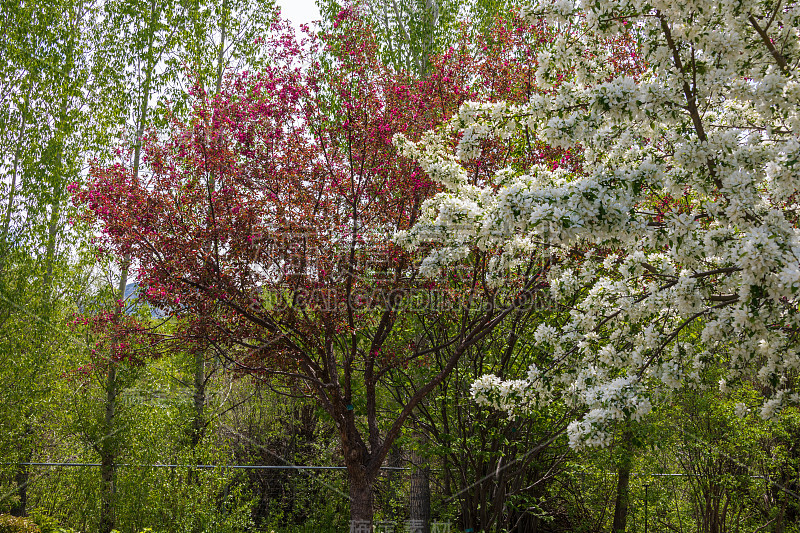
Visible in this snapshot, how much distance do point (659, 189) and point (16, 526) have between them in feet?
27.8

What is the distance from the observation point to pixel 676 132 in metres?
3.21

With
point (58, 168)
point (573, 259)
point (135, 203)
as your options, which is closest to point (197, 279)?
point (135, 203)

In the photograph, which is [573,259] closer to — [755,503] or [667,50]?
[667,50]

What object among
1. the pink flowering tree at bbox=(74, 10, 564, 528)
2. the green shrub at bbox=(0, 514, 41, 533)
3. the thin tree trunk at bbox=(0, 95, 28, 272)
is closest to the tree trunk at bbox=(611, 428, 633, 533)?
the pink flowering tree at bbox=(74, 10, 564, 528)

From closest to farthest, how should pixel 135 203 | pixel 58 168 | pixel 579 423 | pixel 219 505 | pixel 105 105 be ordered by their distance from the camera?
pixel 579 423 < pixel 135 203 < pixel 219 505 < pixel 58 168 < pixel 105 105

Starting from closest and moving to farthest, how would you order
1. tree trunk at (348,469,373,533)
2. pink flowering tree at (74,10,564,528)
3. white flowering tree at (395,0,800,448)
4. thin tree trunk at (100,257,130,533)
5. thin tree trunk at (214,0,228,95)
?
white flowering tree at (395,0,800,448) < pink flowering tree at (74,10,564,528) < tree trunk at (348,469,373,533) < thin tree trunk at (100,257,130,533) < thin tree trunk at (214,0,228,95)

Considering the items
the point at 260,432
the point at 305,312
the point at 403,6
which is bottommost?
the point at 260,432

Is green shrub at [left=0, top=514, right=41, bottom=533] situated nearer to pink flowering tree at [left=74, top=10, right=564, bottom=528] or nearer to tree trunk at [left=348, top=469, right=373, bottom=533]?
pink flowering tree at [left=74, top=10, right=564, bottom=528]

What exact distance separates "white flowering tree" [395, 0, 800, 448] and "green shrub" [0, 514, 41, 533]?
6779 mm

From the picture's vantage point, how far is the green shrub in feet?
22.7

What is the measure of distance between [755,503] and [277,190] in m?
7.62

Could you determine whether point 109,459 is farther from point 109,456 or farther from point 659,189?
point 659,189

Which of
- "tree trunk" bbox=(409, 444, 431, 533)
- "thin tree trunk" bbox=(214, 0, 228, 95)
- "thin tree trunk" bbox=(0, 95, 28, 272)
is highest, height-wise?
"thin tree trunk" bbox=(214, 0, 228, 95)

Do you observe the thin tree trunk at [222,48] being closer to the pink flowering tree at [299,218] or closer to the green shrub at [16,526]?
the pink flowering tree at [299,218]
